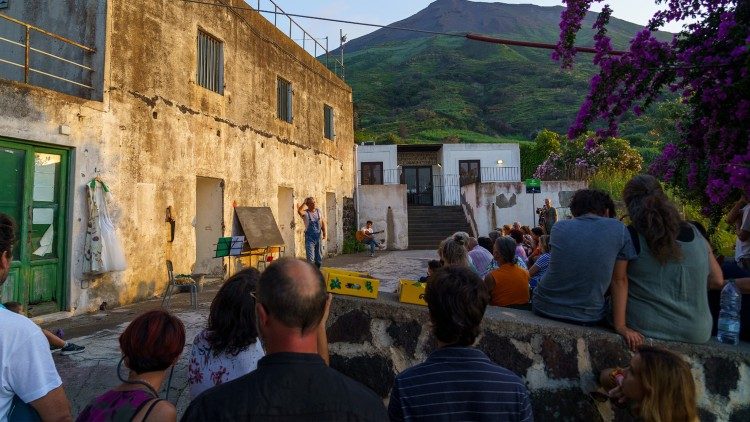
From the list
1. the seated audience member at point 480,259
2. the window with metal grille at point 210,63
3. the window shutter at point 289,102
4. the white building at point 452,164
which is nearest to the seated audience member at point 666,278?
the seated audience member at point 480,259

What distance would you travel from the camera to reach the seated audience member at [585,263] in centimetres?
279

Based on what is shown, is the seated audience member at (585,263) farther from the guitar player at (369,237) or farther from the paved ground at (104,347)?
the guitar player at (369,237)

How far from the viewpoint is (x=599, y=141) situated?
5.96 m

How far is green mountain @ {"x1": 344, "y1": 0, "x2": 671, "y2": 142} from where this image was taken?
50281 mm

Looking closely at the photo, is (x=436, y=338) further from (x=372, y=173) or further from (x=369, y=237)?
(x=372, y=173)

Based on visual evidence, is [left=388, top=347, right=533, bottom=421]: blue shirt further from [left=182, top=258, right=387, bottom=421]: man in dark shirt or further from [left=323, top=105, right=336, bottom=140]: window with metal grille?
[left=323, top=105, right=336, bottom=140]: window with metal grille

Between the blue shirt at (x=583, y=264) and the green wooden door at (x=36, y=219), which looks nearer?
the blue shirt at (x=583, y=264)

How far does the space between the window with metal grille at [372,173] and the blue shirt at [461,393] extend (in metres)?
25.2

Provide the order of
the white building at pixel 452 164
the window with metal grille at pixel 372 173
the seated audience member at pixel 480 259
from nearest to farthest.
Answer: the seated audience member at pixel 480 259 < the white building at pixel 452 164 < the window with metal grille at pixel 372 173

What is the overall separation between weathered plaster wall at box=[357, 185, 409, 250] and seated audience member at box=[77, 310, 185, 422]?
17940mm

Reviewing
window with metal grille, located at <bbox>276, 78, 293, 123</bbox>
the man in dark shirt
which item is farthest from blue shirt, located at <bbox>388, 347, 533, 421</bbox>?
window with metal grille, located at <bbox>276, 78, 293, 123</bbox>

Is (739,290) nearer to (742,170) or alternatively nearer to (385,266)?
(742,170)

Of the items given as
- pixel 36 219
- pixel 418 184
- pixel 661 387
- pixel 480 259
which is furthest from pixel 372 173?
pixel 661 387

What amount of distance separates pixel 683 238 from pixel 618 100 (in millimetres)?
3118
